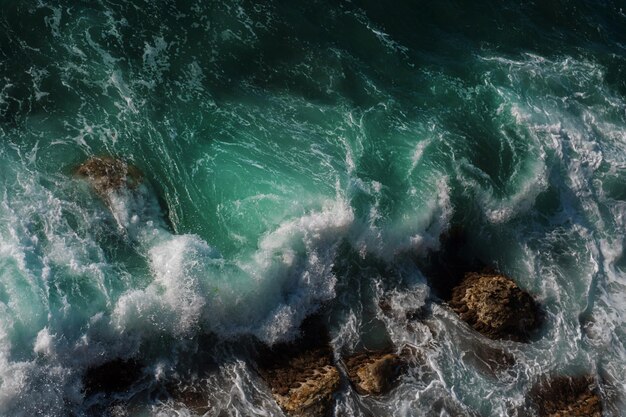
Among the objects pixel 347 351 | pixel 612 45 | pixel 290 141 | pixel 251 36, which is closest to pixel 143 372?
pixel 347 351

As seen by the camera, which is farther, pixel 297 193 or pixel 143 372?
pixel 297 193

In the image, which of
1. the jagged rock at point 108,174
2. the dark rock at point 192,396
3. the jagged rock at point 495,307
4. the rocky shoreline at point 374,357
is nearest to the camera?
the dark rock at point 192,396

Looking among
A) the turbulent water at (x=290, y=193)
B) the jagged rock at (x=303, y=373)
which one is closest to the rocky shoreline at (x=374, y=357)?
the jagged rock at (x=303, y=373)

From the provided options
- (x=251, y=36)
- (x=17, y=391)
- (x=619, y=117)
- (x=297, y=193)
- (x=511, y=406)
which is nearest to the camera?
(x=17, y=391)

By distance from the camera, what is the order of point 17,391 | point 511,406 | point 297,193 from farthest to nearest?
point 297,193, point 511,406, point 17,391

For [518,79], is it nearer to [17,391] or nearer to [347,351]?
[347,351]

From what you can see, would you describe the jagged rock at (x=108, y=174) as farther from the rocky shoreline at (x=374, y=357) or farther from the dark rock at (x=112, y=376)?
the dark rock at (x=112, y=376)

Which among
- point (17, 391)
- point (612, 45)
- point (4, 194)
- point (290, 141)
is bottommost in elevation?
point (17, 391)
